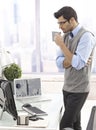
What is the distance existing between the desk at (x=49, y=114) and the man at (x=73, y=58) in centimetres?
13

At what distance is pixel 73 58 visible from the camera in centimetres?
257

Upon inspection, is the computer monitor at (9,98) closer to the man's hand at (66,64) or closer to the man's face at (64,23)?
the man's hand at (66,64)

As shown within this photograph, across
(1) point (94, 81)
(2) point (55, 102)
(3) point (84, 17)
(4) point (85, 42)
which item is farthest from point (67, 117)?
(3) point (84, 17)

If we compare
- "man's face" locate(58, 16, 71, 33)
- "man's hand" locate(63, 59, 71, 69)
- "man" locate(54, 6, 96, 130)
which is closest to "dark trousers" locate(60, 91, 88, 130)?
"man" locate(54, 6, 96, 130)

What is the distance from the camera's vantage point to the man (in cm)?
260

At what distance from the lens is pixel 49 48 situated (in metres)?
5.16

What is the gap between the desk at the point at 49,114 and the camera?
2090mm

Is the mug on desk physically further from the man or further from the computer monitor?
the man

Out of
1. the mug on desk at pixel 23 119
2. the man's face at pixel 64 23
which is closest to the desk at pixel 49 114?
the mug on desk at pixel 23 119

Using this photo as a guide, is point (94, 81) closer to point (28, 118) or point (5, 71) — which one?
point (5, 71)

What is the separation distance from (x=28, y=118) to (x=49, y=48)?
10.2ft

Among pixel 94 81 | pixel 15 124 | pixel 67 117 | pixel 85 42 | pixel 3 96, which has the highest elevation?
pixel 85 42

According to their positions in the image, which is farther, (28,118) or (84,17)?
(84,17)

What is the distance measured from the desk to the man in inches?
5.3
